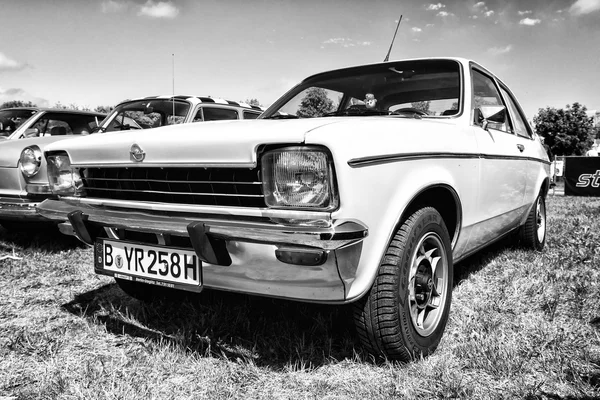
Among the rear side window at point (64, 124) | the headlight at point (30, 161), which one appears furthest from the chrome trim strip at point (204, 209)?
the rear side window at point (64, 124)

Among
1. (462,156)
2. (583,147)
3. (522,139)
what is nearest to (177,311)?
(462,156)

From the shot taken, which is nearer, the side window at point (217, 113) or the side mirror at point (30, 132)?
the side mirror at point (30, 132)

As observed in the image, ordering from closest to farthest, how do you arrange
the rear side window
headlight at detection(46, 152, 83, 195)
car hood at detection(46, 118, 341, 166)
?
car hood at detection(46, 118, 341, 166)
headlight at detection(46, 152, 83, 195)
the rear side window

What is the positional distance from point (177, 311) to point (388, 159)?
1.65 m

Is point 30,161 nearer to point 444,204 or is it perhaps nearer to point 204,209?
point 204,209

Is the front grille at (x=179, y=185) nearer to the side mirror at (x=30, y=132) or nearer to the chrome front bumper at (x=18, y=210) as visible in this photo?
the chrome front bumper at (x=18, y=210)

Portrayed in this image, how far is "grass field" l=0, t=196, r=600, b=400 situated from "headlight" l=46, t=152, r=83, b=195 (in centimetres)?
76

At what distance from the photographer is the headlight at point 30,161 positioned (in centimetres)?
401

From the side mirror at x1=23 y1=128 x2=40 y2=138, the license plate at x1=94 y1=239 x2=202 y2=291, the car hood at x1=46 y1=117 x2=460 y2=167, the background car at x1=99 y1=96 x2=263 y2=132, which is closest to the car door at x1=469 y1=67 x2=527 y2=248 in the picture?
the car hood at x1=46 y1=117 x2=460 y2=167

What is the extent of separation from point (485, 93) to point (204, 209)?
224 centimetres

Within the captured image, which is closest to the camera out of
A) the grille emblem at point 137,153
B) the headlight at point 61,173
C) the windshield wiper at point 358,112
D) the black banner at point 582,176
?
the grille emblem at point 137,153

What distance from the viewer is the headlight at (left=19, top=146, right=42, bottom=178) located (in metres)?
4.01

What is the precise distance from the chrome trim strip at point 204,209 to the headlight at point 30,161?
203 cm

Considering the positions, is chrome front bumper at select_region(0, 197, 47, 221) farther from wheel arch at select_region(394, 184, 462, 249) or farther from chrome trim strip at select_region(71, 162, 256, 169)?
wheel arch at select_region(394, 184, 462, 249)
